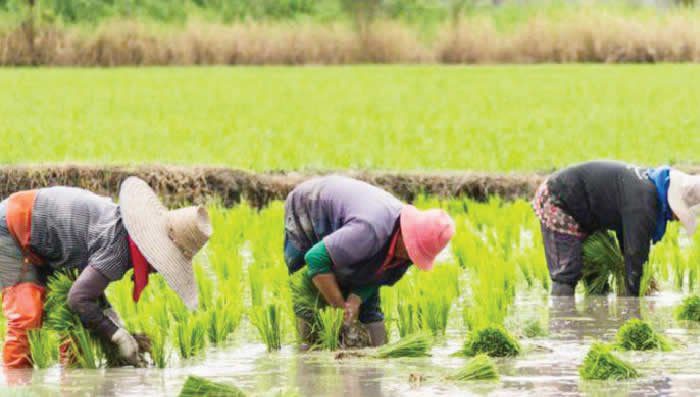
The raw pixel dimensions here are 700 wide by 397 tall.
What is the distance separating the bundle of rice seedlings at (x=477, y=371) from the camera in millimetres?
5262

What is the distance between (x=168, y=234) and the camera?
5.73 metres

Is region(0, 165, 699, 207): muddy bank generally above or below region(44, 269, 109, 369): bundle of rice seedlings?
above

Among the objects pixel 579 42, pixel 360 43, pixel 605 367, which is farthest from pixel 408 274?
pixel 360 43

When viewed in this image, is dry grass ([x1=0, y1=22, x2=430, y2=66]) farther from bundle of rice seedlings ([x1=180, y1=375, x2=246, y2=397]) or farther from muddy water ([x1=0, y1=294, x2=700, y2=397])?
bundle of rice seedlings ([x1=180, y1=375, x2=246, y2=397])

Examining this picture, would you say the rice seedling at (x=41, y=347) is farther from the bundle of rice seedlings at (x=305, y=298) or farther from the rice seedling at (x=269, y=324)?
the bundle of rice seedlings at (x=305, y=298)

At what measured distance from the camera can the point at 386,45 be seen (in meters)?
27.5

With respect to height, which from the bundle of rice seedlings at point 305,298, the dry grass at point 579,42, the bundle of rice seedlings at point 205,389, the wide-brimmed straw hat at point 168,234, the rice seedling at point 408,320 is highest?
the dry grass at point 579,42

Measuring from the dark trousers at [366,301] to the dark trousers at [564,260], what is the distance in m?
1.36

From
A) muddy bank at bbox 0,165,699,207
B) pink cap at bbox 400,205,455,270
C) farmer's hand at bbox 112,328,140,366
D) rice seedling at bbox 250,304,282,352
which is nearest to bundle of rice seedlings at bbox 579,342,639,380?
pink cap at bbox 400,205,455,270

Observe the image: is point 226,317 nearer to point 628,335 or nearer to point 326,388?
point 326,388

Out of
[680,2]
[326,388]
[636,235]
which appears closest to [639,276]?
[636,235]

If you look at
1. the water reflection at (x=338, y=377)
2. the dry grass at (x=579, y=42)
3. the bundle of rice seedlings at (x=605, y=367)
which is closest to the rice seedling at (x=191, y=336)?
the water reflection at (x=338, y=377)

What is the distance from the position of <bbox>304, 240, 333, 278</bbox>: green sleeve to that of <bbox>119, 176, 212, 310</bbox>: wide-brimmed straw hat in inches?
18.5

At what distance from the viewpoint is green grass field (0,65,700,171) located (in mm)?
12062
